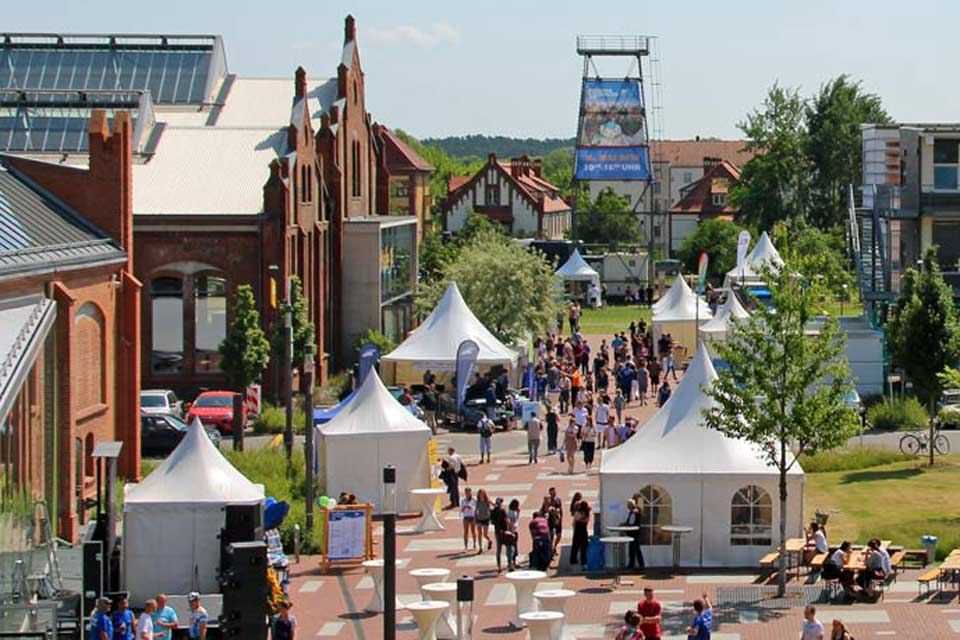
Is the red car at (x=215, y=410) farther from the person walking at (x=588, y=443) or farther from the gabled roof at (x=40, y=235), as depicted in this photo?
the person walking at (x=588, y=443)

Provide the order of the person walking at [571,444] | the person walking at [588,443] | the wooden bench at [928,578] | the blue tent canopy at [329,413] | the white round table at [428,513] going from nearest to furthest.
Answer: the wooden bench at [928,578]
the white round table at [428,513]
the blue tent canopy at [329,413]
the person walking at [571,444]
the person walking at [588,443]

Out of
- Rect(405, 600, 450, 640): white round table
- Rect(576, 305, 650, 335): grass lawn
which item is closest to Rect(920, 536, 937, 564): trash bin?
Rect(405, 600, 450, 640): white round table

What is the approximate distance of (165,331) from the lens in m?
55.8

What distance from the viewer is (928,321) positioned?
140 ft

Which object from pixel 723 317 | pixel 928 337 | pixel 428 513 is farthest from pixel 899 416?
pixel 428 513

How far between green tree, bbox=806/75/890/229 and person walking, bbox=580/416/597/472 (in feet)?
242

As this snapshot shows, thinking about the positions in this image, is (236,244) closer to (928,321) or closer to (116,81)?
(116,81)

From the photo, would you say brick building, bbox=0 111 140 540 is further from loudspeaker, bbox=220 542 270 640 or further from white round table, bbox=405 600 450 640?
loudspeaker, bbox=220 542 270 640

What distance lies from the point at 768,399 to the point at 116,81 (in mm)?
45141

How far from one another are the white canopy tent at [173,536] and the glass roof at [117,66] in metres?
41.2

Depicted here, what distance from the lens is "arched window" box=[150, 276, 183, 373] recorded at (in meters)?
55.7

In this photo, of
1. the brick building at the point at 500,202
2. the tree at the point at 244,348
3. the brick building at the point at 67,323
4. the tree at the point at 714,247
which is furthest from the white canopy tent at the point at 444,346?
the brick building at the point at 500,202

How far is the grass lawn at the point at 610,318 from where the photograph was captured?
83562mm

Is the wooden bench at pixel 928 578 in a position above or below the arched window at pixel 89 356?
below
